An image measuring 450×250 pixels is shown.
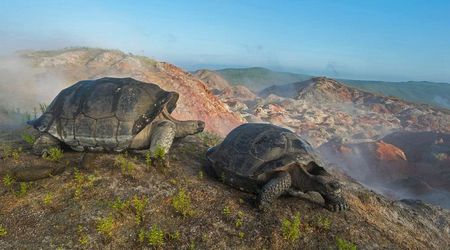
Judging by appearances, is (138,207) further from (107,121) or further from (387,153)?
(387,153)

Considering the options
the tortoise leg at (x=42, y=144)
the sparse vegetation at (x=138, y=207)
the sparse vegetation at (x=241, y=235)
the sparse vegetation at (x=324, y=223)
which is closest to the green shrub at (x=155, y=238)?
the sparse vegetation at (x=138, y=207)

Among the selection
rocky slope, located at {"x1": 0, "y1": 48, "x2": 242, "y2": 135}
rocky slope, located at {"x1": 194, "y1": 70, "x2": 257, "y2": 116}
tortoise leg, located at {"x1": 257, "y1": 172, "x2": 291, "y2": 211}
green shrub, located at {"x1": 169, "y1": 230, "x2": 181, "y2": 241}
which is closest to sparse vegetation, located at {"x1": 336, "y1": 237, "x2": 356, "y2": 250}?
tortoise leg, located at {"x1": 257, "y1": 172, "x2": 291, "y2": 211}

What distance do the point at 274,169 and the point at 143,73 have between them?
19.3m

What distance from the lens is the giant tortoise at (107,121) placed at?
830cm

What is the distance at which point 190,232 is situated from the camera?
6.53 meters

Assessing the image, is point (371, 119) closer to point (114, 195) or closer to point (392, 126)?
point (392, 126)

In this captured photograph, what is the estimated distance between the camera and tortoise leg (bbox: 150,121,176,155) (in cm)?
838

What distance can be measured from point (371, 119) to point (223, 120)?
25838 mm

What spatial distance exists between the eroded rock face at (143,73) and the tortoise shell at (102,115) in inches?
592

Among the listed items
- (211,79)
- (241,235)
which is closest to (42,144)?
(241,235)

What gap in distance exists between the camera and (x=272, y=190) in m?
7.19

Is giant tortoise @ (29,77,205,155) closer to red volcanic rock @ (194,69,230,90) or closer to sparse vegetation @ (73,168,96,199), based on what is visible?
sparse vegetation @ (73,168,96,199)

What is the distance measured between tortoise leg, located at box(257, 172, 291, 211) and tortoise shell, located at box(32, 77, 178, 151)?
312cm

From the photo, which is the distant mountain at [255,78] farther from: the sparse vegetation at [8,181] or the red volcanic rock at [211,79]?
the sparse vegetation at [8,181]
